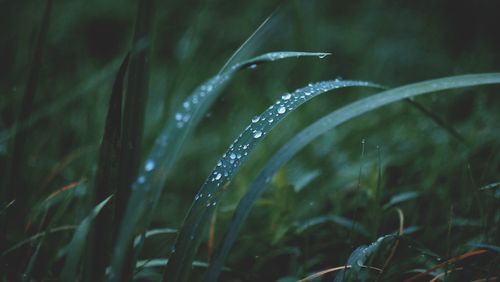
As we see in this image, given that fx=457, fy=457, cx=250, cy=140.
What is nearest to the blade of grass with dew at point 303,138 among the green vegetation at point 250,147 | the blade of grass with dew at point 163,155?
the green vegetation at point 250,147

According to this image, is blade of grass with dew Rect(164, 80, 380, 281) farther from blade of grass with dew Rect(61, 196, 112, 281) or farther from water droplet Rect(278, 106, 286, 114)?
blade of grass with dew Rect(61, 196, 112, 281)

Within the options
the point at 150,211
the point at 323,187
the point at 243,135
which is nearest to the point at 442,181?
the point at 323,187

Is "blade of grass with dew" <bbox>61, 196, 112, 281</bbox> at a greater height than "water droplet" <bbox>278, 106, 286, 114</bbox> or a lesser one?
lesser

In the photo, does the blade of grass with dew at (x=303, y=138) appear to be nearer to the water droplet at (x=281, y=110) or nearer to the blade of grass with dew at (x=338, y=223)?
the water droplet at (x=281, y=110)

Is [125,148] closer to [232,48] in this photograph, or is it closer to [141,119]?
[141,119]

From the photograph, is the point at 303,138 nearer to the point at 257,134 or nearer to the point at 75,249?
the point at 257,134

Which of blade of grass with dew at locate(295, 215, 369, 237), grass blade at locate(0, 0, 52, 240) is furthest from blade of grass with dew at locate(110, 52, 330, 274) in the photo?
blade of grass with dew at locate(295, 215, 369, 237)
